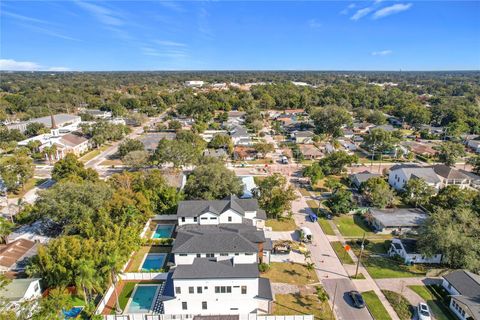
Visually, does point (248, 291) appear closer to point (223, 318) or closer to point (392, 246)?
point (223, 318)

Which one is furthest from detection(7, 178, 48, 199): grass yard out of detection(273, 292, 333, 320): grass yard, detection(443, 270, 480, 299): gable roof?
detection(443, 270, 480, 299): gable roof

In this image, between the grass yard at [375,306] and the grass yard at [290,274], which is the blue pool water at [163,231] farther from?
the grass yard at [375,306]

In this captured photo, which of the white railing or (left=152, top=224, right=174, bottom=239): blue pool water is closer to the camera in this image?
the white railing

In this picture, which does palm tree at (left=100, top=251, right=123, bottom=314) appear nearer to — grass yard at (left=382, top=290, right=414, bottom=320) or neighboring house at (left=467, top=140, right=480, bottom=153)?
grass yard at (left=382, top=290, right=414, bottom=320)

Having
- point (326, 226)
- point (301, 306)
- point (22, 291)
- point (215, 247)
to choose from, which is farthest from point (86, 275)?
point (326, 226)

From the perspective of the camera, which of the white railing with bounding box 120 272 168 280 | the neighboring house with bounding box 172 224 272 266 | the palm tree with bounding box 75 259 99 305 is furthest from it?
the white railing with bounding box 120 272 168 280

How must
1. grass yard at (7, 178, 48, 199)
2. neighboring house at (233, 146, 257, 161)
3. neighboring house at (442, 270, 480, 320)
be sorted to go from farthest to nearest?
1. neighboring house at (233, 146, 257, 161)
2. grass yard at (7, 178, 48, 199)
3. neighboring house at (442, 270, 480, 320)

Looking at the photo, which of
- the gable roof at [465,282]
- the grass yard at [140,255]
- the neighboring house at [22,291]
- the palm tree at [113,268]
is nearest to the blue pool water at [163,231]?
the grass yard at [140,255]

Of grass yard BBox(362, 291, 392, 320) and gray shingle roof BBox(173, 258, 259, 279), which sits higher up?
gray shingle roof BBox(173, 258, 259, 279)
